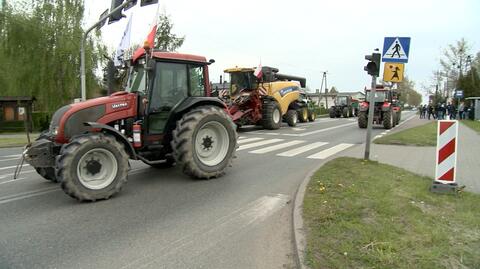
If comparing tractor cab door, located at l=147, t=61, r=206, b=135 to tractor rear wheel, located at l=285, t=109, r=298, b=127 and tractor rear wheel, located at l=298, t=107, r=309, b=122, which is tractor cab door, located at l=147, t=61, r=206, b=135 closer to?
tractor rear wheel, located at l=285, t=109, r=298, b=127

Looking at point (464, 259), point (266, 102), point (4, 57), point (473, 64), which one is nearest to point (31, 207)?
point (464, 259)

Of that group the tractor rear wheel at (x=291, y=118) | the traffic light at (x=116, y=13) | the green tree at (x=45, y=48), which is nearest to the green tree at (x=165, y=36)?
the green tree at (x=45, y=48)

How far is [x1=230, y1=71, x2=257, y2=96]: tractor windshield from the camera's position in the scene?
69.1 feet

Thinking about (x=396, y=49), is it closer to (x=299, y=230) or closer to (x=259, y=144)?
(x=259, y=144)

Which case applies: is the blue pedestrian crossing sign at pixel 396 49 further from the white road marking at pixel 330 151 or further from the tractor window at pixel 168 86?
the tractor window at pixel 168 86

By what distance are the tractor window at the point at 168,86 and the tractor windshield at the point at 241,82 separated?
12.9 m

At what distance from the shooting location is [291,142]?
1546cm

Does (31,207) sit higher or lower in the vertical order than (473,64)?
lower

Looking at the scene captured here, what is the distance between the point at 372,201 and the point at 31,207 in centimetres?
513

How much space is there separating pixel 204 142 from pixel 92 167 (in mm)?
2514

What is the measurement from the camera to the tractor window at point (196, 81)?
8375 mm

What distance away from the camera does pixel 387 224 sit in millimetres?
4961

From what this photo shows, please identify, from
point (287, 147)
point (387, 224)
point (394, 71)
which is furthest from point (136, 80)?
point (287, 147)

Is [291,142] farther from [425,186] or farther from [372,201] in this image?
[372,201]
